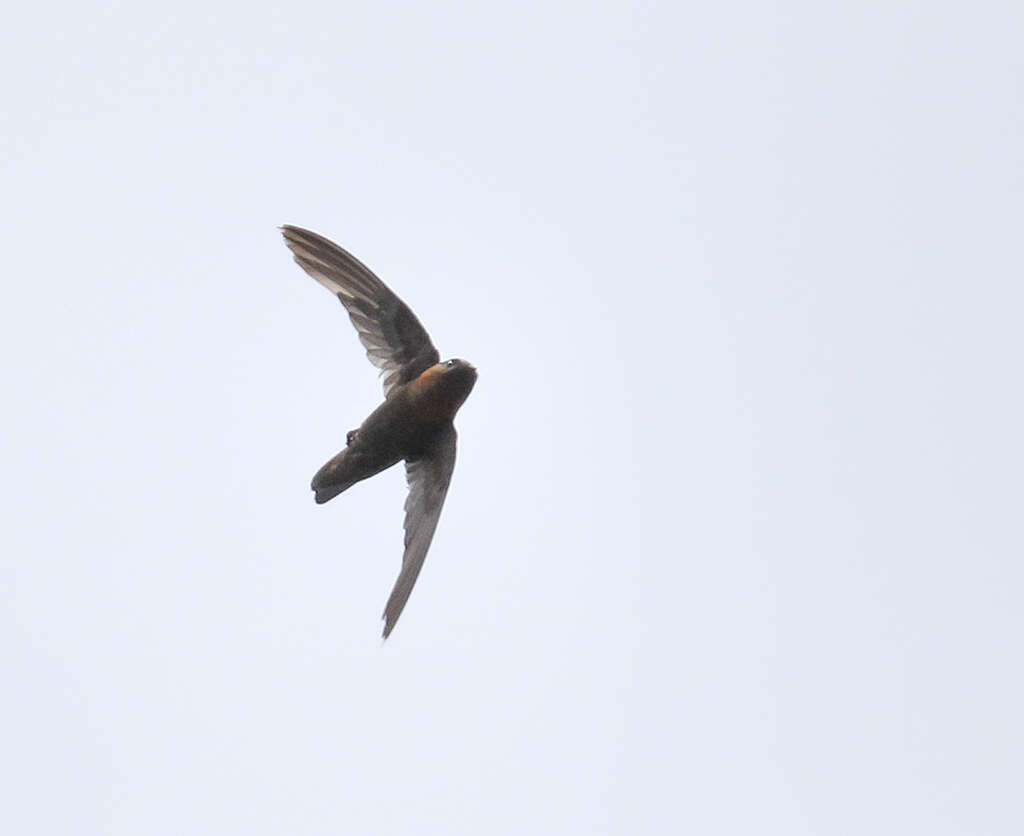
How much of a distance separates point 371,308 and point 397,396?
906 mm

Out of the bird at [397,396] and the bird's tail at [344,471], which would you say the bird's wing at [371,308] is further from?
the bird's tail at [344,471]

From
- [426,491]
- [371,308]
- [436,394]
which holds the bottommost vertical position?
[426,491]

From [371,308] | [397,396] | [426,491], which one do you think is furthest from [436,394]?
[371,308]

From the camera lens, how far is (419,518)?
40.2 feet

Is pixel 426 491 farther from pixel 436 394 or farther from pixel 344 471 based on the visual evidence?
pixel 436 394

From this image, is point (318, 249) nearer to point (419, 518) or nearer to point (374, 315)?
point (374, 315)

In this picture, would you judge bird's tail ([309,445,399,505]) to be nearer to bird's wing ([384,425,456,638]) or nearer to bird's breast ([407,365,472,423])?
bird's wing ([384,425,456,638])

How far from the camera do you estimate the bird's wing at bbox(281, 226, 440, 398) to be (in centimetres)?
1254

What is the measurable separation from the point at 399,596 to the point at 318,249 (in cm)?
330

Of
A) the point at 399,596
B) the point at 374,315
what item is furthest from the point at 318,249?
the point at 399,596

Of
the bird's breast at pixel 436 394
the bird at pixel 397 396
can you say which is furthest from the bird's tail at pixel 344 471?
the bird's breast at pixel 436 394

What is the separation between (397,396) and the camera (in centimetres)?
1223

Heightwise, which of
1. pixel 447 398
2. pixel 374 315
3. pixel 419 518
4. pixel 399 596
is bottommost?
pixel 399 596

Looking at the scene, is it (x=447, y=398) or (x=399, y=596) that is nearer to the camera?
(x=399, y=596)
